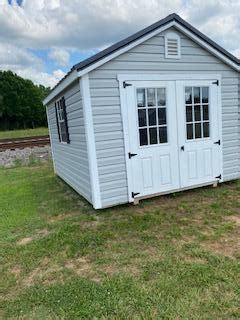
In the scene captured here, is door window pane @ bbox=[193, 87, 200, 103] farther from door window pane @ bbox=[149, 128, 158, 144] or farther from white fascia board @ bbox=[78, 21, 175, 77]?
white fascia board @ bbox=[78, 21, 175, 77]

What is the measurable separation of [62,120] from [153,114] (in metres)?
2.74

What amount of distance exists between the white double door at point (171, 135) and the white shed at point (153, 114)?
0.02 meters

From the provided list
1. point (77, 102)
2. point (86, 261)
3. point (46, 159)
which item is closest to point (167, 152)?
point (77, 102)

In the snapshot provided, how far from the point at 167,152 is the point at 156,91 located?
1.21m

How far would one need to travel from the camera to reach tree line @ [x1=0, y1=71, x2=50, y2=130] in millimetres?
42469

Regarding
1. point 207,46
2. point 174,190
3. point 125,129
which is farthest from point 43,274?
point 207,46

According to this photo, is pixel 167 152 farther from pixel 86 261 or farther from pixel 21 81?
pixel 21 81

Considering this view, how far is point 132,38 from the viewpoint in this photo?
4902 millimetres

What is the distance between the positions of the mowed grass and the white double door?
0.45 metres

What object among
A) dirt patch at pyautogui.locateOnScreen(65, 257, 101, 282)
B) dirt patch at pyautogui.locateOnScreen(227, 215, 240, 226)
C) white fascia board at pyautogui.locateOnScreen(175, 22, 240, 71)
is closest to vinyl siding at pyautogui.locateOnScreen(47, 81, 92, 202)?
dirt patch at pyautogui.locateOnScreen(65, 257, 101, 282)

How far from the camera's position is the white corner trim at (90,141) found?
15.7 ft

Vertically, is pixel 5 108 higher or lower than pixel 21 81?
lower

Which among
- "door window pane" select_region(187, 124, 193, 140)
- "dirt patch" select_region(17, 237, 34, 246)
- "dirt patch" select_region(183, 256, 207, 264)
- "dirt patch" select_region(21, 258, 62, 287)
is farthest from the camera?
"door window pane" select_region(187, 124, 193, 140)

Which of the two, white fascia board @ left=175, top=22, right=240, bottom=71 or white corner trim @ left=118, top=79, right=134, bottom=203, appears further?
white fascia board @ left=175, top=22, right=240, bottom=71
